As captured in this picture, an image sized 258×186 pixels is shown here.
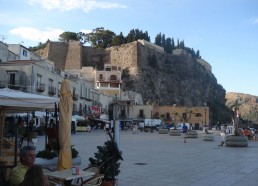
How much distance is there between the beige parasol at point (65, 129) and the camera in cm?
761

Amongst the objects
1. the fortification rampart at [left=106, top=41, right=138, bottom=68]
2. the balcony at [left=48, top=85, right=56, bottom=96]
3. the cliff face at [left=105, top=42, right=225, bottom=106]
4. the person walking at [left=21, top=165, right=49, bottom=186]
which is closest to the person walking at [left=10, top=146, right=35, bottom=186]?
the person walking at [left=21, top=165, right=49, bottom=186]

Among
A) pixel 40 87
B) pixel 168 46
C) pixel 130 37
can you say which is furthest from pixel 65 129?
pixel 168 46

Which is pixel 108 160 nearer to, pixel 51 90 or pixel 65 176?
pixel 65 176

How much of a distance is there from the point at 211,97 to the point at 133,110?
4889 cm

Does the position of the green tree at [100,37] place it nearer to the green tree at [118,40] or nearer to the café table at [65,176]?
the green tree at [118,40]

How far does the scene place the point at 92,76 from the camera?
80.9 m

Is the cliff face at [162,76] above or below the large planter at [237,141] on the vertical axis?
above

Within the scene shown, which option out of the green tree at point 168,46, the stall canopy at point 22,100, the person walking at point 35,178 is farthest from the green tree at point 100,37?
the person walking at point 35,178

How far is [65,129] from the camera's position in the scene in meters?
7.89

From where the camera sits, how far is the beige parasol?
25.0 feet

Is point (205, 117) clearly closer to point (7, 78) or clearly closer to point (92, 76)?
point (92, 76)

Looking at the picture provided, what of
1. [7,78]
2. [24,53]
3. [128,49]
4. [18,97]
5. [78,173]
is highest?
[128,49]

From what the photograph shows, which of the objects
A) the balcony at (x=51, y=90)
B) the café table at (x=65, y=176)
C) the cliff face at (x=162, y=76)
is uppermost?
the cliff face at (x=162, y=76)

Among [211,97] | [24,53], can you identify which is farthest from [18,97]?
[211,97]
